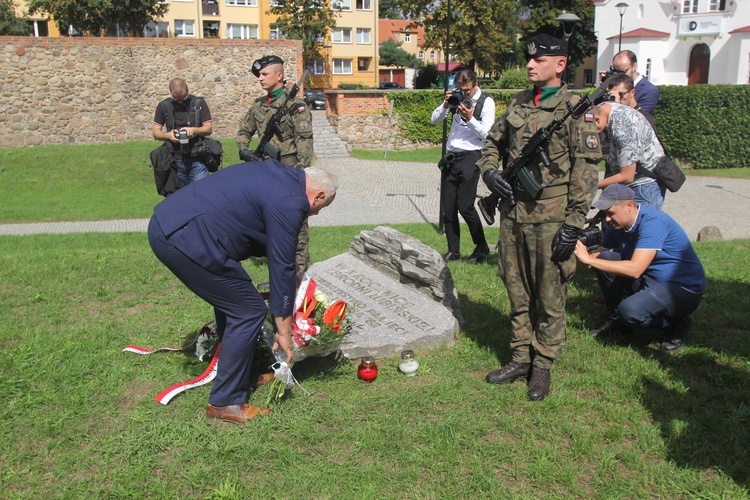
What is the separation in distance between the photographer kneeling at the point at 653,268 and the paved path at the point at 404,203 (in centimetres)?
637

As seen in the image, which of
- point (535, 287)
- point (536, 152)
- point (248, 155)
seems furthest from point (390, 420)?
point (248, 155)

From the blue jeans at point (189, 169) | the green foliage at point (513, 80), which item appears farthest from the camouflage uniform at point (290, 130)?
the green foliage at point (513, 80)

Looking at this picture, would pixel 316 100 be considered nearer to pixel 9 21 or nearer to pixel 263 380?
pixel 9 21

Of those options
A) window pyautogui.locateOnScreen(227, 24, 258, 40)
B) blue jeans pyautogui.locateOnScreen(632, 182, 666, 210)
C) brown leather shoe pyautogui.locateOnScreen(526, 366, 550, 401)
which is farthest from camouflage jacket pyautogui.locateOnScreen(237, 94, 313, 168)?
window pyautogui.locateOnScreen(227, 24, 258, 40)

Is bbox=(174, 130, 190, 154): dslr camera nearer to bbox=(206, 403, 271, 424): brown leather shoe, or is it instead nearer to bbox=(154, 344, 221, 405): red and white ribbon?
bbox=(154, 344, 221, 405): red and white ribbon

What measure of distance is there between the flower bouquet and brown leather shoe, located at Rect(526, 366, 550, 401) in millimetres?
1279

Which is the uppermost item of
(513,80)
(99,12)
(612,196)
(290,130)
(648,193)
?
(99,12)

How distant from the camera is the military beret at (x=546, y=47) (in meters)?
4.14

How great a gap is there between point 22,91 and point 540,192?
64.5ft

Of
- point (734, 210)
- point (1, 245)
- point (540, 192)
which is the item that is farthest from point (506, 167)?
point (734, 210)

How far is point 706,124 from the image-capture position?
63.4 feet

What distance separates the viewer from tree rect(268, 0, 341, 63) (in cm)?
4109

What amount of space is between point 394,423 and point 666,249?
8.29 ft

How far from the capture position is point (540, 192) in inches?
168
